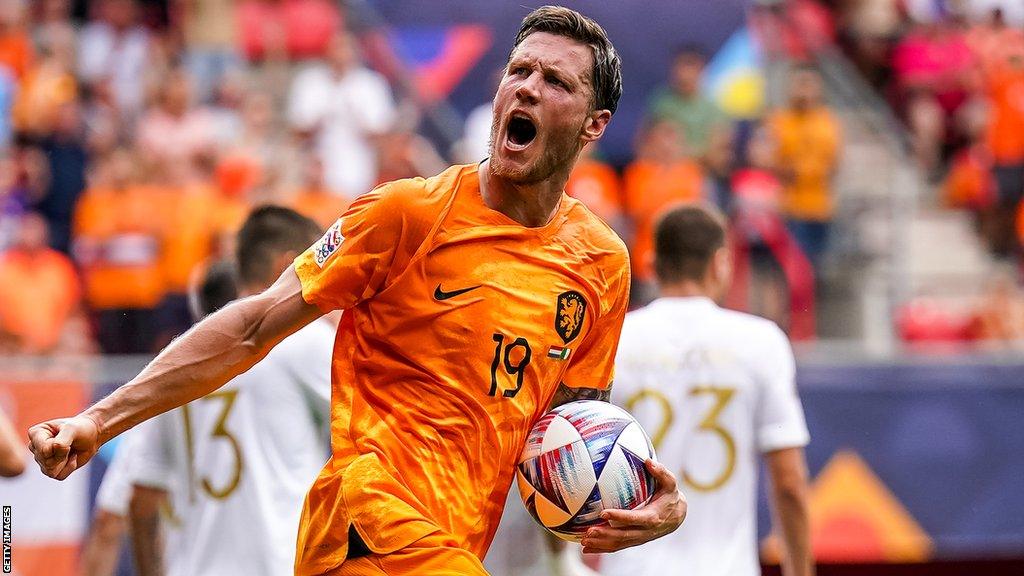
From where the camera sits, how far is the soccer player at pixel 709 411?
19.5 feet

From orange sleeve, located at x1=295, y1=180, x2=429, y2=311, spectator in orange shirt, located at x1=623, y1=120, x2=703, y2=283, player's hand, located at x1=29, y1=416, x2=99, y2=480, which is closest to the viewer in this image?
player's hand, located at x1=29, y1=416, x2=99, y2=480

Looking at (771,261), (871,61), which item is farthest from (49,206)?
(871,61)

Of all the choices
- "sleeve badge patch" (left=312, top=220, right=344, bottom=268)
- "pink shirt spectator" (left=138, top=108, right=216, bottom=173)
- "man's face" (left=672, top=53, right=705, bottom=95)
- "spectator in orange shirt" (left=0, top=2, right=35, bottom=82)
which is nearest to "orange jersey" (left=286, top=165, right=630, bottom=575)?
"sleeve badge patch" (left=312, top=220, right=344, bottom=268)

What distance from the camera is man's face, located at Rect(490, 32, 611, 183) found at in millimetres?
4238

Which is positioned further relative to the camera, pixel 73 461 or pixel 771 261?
pixel 771 261

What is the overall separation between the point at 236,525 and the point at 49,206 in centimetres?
838

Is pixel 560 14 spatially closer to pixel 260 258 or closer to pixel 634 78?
pixel 260 258

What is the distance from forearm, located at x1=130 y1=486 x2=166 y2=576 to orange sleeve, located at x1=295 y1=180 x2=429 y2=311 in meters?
2.41

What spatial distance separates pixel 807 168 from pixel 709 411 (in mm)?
9122

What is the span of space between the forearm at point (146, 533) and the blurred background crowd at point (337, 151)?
5712 mm

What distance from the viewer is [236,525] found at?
5891mm

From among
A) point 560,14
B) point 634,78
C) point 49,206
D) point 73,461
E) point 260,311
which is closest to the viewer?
point 73,461

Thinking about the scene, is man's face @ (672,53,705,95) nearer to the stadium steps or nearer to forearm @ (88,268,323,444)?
the stadium steps

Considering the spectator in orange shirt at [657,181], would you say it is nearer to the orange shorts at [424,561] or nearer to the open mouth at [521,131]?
the open mouth at [521,131]
